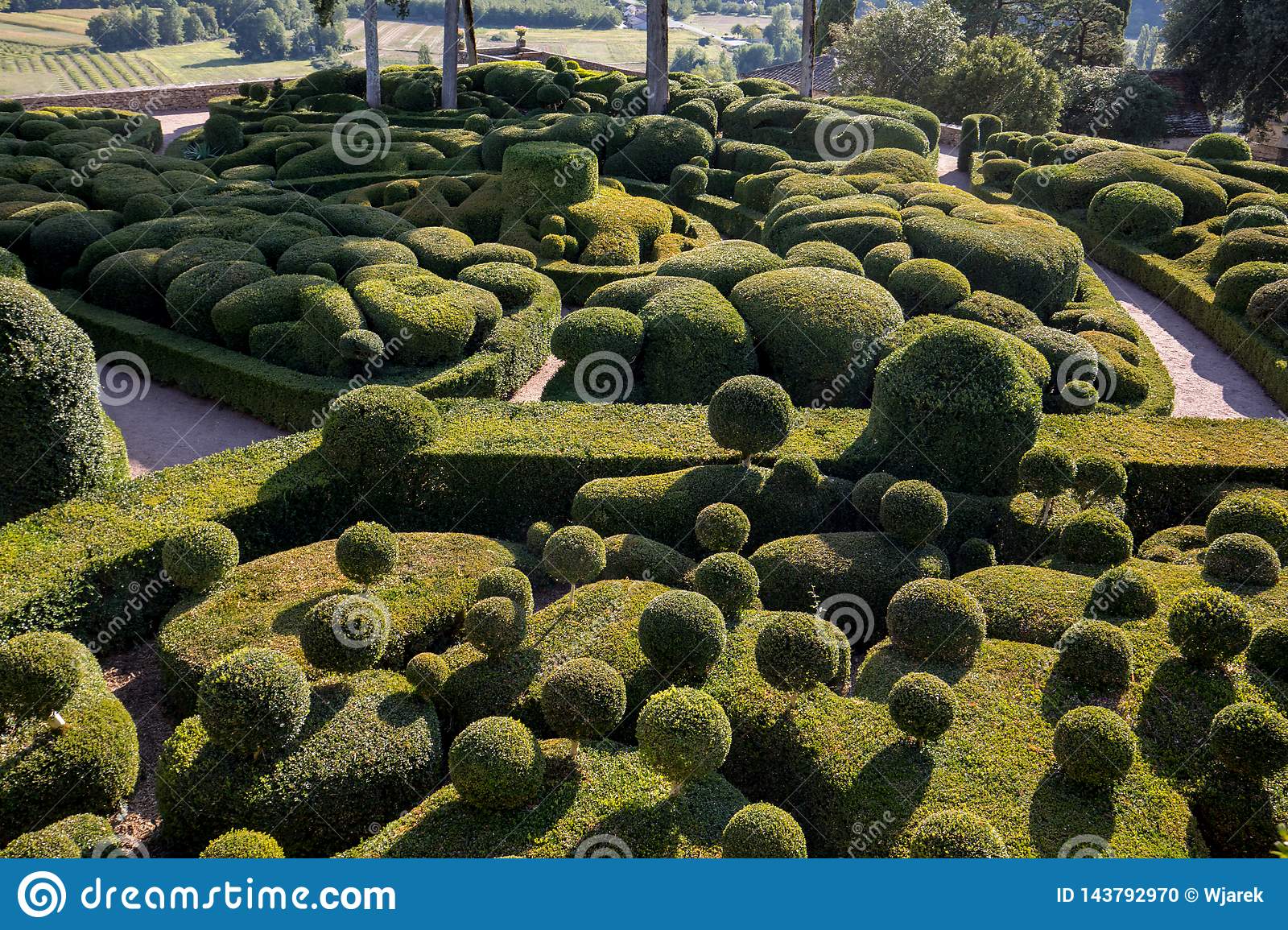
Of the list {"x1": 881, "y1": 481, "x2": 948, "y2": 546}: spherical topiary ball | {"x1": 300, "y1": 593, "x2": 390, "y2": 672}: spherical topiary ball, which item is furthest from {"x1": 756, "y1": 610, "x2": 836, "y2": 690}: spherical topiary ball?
{"x1": 300, "y1": 593, "x2": 390, "y2": 672}: spherical topiary ball

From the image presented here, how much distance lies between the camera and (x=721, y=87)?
36.9 metres

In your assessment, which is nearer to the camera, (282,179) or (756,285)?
(756,285)

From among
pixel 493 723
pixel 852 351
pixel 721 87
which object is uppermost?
pixel 721 87

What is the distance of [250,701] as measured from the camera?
8.09 metres

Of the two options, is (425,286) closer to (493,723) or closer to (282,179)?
(493,723)

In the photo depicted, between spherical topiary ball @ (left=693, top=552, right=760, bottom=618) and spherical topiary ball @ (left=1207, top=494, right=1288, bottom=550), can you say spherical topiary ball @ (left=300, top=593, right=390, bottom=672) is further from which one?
spherical topiary ball @ (left=1207, top=494, right=1288, bottom=550)

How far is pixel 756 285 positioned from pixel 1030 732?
10267mm

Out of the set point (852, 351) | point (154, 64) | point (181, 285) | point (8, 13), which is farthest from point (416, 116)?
point (8, 13)

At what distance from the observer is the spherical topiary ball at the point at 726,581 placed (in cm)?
1027

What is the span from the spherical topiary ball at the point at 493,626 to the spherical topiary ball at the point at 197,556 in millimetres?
3156

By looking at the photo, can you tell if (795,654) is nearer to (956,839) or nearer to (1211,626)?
(956,839)

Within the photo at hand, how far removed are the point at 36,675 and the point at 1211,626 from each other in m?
11.0

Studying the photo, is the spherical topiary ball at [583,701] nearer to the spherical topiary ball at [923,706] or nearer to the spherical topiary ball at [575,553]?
the spherical topiary ball at [575,553]

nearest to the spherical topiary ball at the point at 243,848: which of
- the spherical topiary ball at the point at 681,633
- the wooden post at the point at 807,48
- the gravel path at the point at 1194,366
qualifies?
the spherical topiary ball at the point at 681,633
